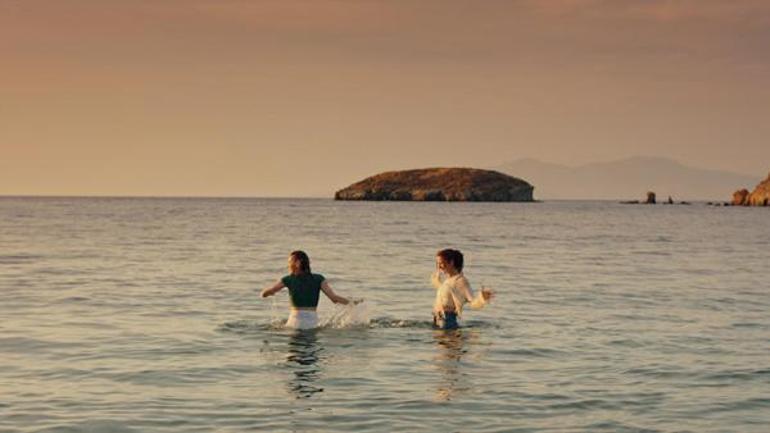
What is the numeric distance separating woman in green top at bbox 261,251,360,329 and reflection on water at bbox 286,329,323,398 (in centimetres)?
32

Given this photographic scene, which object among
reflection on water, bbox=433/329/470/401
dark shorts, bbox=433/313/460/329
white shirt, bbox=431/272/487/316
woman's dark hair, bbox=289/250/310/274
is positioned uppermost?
woman's dark hair, bbox=289/250/310/274

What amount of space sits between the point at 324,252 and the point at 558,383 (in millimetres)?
40386

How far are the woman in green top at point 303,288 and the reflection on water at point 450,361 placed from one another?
1996 millimetres

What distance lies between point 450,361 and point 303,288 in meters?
3.70

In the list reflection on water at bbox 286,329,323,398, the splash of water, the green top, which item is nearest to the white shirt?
the splash of water

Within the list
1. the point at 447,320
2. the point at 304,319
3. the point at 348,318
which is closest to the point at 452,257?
the point at 447,320

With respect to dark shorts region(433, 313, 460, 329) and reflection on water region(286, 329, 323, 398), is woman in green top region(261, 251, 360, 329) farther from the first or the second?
dark shorts region(433, 313, 460, 329)

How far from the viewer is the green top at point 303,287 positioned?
19.5 m

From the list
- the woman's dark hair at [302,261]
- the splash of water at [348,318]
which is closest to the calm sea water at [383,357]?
the splash of water at [348,318]

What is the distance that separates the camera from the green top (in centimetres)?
1947

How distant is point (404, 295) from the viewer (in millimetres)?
30047

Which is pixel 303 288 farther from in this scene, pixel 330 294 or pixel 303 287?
pixel 330 294

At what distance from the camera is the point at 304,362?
16.9 metres

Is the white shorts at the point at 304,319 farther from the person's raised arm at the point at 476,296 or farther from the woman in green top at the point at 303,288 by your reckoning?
the person's raised arm at the point at 476,296
